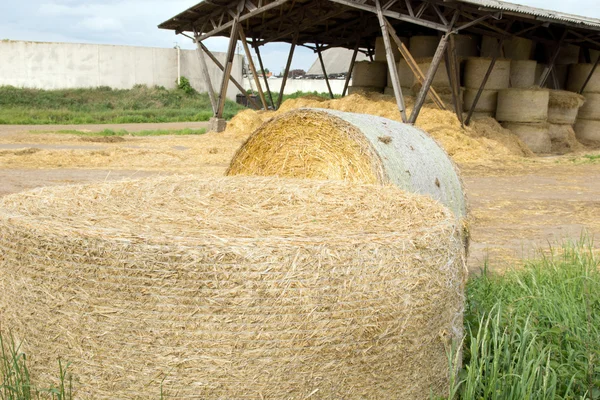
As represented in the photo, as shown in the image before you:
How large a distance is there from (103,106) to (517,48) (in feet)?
67.6

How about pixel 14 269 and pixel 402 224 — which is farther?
pixel 402 224

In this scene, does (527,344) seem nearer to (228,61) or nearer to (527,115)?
(527,115)

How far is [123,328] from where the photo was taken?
2.21 m

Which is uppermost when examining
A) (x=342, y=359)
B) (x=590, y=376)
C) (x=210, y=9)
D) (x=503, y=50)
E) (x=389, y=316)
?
(x=210, y=9)

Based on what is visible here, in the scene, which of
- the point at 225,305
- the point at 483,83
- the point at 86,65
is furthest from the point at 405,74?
the point at 86,65

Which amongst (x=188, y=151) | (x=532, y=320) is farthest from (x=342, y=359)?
(x=188, y=151)

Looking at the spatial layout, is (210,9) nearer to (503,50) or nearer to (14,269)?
(503,50)

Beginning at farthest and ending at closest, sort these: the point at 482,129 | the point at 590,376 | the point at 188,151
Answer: the point at 482,129 < the point at 188,151 < the point at 590,376

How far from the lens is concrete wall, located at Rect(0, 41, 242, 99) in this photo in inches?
1197

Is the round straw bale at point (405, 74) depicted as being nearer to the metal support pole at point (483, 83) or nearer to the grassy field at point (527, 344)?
the metal support pole at point (483, 83)

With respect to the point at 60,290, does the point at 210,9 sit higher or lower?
higher

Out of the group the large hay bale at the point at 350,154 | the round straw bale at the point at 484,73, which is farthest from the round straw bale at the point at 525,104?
the large hay bale at the point at 350,154

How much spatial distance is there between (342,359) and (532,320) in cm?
167

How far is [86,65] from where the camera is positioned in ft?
104
